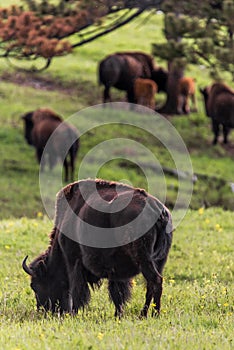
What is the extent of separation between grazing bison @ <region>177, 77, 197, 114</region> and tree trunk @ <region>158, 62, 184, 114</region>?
0.47 feet

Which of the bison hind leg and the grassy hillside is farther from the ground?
the bison hind leg

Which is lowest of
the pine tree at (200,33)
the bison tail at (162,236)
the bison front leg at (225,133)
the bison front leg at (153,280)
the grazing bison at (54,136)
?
the bison front leg at (225,133)

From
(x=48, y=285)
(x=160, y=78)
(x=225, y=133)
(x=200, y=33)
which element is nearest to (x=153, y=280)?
(x=48, y=285)

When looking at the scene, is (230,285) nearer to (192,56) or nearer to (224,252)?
(224,252)

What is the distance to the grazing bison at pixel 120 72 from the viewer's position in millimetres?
24500

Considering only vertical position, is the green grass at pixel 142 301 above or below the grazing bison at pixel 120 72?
above

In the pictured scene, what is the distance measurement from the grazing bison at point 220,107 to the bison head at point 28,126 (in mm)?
5481

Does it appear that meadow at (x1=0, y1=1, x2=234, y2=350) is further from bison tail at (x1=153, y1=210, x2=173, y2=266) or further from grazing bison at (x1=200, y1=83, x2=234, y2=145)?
grazing bison at (x1=200, y1=83, x2=234, y2=145)

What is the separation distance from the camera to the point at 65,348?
5.86m

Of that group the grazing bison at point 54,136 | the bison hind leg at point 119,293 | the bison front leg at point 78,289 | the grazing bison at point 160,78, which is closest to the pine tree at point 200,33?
the grazing bison at point 54,136

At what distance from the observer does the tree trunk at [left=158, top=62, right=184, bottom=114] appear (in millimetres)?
24938

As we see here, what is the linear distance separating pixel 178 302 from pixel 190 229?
4.95 m

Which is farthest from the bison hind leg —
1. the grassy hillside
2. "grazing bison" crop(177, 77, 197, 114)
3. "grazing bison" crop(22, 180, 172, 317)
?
"grazing bison" crop(177, 77, 197, 114)

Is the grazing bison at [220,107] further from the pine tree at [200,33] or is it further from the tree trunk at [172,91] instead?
the pine tree at [200,33]
